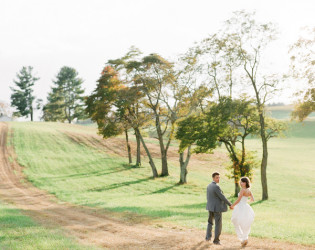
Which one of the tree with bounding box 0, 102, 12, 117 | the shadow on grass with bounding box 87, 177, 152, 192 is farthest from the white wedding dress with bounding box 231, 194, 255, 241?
the tree with bounding box 0, 102, 12, 117

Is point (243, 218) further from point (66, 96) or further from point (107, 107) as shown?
point (66, 96)

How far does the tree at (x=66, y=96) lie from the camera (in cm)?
9388

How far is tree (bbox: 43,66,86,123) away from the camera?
9388 centimetres

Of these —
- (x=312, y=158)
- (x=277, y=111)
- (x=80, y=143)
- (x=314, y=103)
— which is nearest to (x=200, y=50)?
(x=314, y=103)

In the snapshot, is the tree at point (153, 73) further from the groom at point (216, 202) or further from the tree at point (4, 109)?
the tree at point (4, 109)

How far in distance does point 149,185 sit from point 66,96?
67908 millimetres

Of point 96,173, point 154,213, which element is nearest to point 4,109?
point 96,173

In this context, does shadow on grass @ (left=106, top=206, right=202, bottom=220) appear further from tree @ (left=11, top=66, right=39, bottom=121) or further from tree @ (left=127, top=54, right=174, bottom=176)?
tree @ (left=11, top=66, right=39, bottom=121)

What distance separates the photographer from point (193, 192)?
33.9 meters

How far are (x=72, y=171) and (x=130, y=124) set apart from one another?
436 inches

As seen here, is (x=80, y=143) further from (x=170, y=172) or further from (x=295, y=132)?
(x=295, y=132)

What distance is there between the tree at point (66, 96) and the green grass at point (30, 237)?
81.1 meters

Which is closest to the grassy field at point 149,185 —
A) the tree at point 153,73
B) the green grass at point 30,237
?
the green grass at point 30,237

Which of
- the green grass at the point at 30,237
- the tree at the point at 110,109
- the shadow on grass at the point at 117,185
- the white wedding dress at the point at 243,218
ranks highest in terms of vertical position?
the tree at the point at 110,109
